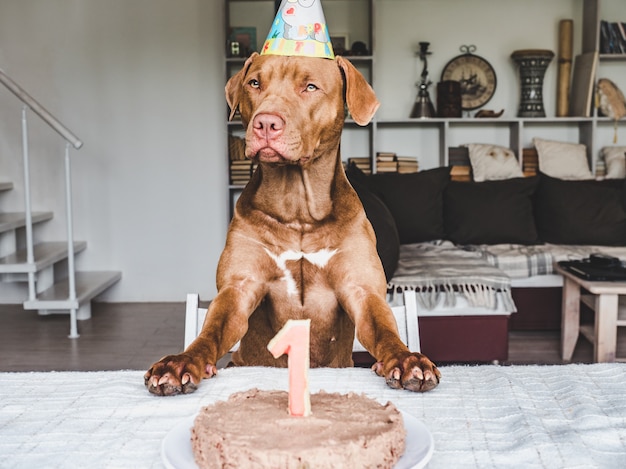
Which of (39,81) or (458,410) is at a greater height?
(39,81)

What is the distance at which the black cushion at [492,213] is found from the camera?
436cm

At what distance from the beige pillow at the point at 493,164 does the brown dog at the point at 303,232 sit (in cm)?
346

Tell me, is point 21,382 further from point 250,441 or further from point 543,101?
point 543,101

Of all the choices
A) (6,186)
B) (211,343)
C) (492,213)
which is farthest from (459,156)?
(211,343)

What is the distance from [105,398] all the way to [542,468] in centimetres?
54

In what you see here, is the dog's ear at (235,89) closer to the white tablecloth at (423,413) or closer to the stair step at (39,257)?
the white tablecloth at (423,413)

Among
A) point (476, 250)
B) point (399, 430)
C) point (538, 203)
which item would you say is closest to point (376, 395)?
point (399, 430)

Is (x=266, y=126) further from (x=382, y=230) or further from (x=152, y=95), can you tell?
(x=152, y=95)

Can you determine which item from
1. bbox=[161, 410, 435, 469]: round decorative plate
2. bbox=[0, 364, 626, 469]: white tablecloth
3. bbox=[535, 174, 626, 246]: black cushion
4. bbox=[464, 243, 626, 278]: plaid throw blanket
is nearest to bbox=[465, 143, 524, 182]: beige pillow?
bbox=[535, 174, 626, 246]: black cushion

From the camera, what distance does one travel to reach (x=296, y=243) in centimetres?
146

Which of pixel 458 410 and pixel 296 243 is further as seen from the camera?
pixel 296 243

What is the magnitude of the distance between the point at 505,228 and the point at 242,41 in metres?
2.24

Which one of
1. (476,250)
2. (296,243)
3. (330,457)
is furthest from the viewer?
(476,250)

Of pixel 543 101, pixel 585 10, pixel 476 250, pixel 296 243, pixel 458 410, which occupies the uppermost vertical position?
pixel 585 10
